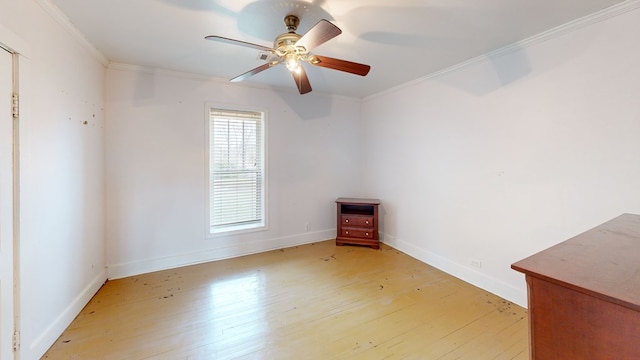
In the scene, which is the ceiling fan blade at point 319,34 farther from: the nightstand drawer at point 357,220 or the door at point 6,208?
the nightstand drawer at point 357,220

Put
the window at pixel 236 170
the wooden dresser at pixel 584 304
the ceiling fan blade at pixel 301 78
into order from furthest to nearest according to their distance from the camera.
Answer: the window at pixel 236 170, the ceiling fan blade at pixel 301 78, the wooden dresser at pixel 584 304

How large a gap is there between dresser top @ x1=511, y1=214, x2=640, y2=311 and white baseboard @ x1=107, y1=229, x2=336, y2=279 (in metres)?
3.23

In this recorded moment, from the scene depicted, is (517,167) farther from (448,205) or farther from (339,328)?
(339,328)

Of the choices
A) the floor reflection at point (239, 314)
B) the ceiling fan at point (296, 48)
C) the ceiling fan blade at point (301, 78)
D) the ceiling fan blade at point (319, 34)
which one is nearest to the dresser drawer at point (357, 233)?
the floor reflection at point (239, 314)

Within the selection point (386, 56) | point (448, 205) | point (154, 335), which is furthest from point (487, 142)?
point (154, 335)

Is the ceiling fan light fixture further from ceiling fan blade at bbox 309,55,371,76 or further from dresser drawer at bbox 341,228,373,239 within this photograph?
dresser drawer at bbox 341,228,373,239

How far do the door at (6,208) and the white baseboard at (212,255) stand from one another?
150 cm

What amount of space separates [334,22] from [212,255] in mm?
3055

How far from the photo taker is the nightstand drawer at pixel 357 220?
382cm

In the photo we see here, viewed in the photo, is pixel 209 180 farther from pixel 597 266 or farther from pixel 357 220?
pixel 597 266

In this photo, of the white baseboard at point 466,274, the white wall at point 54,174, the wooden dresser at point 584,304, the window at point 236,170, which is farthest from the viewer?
the window at point 236,170

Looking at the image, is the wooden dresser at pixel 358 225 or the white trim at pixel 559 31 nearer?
the white trim at pixel 559 31

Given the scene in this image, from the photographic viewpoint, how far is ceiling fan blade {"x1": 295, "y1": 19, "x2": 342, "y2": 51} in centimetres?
146

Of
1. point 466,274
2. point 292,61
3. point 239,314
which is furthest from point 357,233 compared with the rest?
point 292,61
